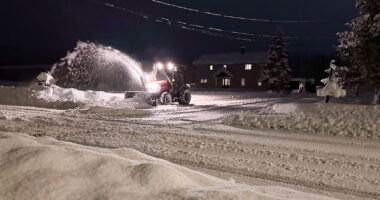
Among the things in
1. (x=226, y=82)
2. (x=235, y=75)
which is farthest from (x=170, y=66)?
(x=226, y=82)

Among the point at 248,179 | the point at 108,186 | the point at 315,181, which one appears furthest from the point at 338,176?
the point at 108,186

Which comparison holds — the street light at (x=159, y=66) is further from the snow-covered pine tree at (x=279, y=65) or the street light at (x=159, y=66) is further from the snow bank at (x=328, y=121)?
the snow-covered pine tree at (x=279, y=65)

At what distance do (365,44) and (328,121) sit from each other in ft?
32.1

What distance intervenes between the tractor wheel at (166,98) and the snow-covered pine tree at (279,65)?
34.0 m

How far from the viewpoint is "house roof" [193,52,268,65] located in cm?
6638

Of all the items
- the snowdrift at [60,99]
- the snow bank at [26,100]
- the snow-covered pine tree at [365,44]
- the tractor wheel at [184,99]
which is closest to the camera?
the snow-covered pine tree at [365,44]

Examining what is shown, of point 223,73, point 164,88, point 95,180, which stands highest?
point 223,73

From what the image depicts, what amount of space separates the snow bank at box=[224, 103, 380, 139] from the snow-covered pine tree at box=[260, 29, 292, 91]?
123 feet

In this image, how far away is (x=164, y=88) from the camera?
2153cm

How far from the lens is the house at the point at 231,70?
65.9 metres

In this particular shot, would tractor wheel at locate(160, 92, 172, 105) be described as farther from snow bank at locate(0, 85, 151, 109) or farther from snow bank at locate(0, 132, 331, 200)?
snow bank at locate(0, 132, 331, 200)

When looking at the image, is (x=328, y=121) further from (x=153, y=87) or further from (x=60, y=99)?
(x=60, y=99)

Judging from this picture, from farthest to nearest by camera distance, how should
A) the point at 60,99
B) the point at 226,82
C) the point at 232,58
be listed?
the point at 232,58 → the point at 226,82 → the point at 60,99

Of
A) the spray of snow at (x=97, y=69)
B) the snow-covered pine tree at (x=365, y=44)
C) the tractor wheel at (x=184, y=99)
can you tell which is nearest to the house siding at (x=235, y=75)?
the spray of snow at (x=97, y=69)
